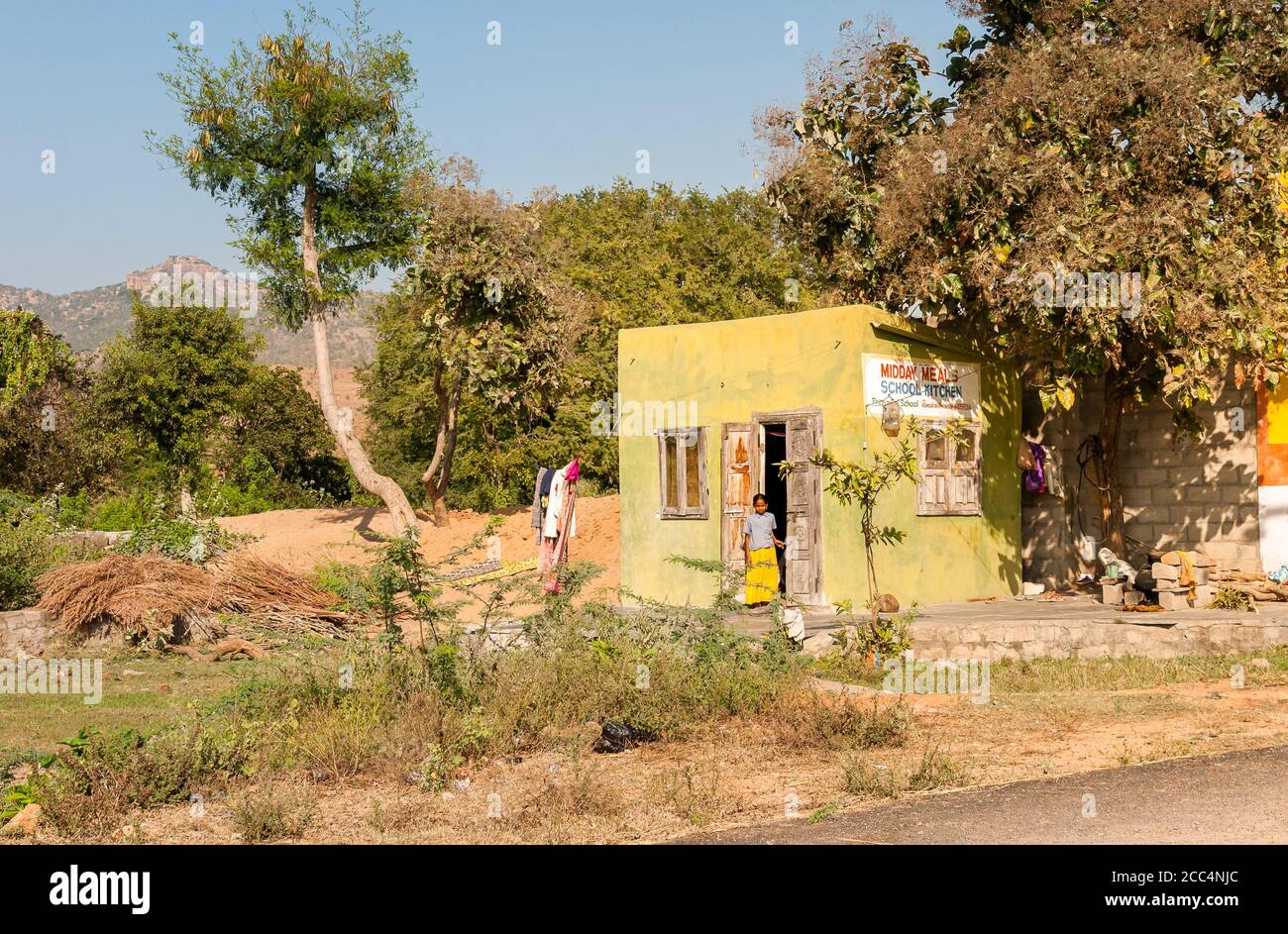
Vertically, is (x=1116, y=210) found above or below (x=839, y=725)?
above

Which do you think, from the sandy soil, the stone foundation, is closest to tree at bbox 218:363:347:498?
the sandy soil

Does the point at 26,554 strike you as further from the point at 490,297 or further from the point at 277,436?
the point at 277,436

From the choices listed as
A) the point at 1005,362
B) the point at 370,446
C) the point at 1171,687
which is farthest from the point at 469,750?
the point at 370,446

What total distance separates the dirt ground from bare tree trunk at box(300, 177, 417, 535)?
1778cm

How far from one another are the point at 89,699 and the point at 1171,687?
8.99 meters

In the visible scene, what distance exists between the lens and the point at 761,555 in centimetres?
1505

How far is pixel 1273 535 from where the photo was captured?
1543cm

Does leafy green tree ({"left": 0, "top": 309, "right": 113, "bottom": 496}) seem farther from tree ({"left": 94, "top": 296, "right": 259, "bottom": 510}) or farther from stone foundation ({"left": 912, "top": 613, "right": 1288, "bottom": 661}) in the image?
stone foundation ({"left": 912, "top": 613, "right": 1288, "bottom": 661})

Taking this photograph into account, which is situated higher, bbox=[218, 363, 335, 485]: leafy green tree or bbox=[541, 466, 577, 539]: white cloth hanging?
bbox=[218, 363, 335, 485]: leafy green tree

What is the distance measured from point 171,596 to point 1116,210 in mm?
11014

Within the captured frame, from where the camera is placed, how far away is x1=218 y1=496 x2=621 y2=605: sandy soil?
955 inches

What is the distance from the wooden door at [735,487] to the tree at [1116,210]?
237 cm

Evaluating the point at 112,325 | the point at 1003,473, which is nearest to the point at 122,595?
the point at 1003,473

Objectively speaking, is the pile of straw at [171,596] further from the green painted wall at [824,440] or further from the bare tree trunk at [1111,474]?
the bare tree trunk at [1111,474]
